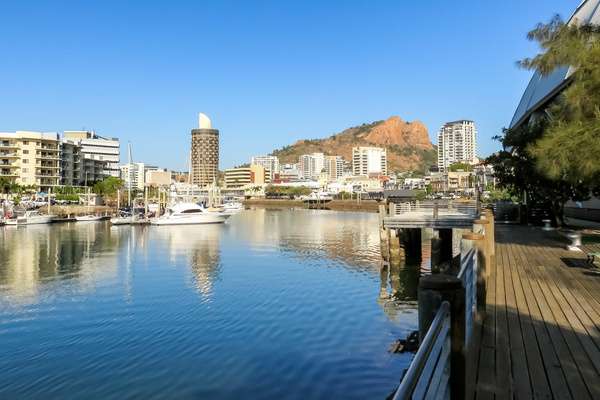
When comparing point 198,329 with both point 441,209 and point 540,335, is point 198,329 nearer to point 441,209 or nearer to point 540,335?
point 540,335

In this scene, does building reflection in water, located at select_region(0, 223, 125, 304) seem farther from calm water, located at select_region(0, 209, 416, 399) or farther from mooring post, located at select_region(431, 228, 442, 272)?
mooring post, located at select_region(431, 228, 442, 272)

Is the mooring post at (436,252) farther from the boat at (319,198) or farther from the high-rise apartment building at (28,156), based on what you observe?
the boat at (319,198)

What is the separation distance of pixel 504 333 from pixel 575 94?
726cm

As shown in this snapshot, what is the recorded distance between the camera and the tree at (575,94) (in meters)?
10.9

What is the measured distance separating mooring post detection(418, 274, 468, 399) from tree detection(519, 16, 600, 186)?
8.39m

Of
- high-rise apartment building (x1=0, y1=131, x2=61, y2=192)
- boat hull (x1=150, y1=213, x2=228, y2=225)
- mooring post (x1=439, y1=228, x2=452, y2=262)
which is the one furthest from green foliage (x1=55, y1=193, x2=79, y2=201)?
mooring post (x1=439, y1=228, x2=452, y2=262)

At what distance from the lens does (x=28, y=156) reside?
354ft

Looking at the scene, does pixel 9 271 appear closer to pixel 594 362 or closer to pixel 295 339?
pixel 295 339

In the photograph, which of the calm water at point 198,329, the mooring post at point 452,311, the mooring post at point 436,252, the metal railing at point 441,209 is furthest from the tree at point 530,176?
the mooring post at point 452,311

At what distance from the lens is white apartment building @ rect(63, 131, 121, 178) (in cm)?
15950

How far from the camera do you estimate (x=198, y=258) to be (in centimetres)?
3684

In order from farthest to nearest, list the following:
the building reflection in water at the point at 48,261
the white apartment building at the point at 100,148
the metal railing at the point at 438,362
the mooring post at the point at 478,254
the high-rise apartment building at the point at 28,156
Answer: the white apartment building at the point at 100,148 → the high-rise apartment building at the point at 28,156 → the building reflection in water at the point at 48,261 → the mooring post at the point at 478,254 → the metal railing at the point at 438,362

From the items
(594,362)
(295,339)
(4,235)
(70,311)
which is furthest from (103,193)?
(594,362)

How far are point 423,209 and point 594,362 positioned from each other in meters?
35.6
